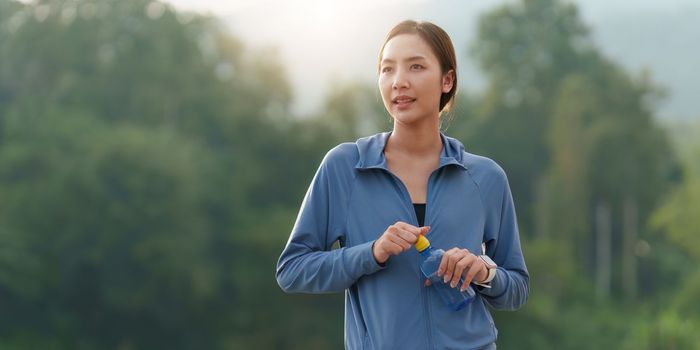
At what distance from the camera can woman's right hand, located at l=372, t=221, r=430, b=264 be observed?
6.66 ft

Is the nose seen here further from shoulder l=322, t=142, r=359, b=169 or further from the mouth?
shoulder l=322, t=142, r=359, b=169

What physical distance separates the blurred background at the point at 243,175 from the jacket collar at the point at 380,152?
76.9 feet

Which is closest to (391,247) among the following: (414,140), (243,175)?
(414,140)

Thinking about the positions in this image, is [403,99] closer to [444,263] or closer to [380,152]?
[380,152]

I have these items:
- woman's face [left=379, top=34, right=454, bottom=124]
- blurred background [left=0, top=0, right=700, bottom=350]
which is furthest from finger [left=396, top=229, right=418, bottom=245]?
blurred background [left=0, top=0, right=700, bottom=350]

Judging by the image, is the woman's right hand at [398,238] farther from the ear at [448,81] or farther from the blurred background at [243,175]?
the blurred background at [243,175]

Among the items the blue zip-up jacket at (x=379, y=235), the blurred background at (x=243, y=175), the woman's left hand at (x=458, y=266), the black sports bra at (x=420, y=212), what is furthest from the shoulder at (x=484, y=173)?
the blurred background at (x=243, y=175)

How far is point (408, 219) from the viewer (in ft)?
7.21

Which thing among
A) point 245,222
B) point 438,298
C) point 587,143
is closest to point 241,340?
point 245,222

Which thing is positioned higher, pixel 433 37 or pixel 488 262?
pixel 433 37

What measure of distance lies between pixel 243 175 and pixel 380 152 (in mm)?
31240

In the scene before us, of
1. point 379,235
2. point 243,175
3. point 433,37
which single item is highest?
point 243,175

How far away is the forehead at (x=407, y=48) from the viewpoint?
7.36ft

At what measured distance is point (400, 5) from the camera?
332 ft
